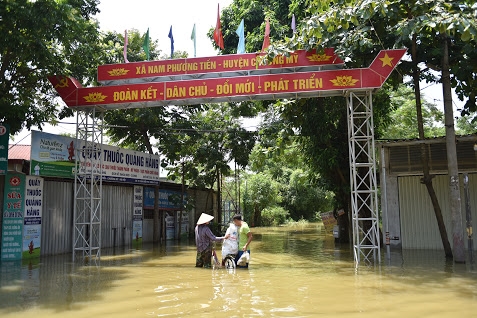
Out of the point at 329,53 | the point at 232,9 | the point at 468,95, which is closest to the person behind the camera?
the point at 329,53

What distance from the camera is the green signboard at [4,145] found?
12.2 m

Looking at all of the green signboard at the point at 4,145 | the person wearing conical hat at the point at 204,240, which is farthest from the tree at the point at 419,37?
the green signboard at the point at 4,145

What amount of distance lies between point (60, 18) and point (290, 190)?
33854mm

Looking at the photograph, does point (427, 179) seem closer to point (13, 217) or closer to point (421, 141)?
point (421, 141)

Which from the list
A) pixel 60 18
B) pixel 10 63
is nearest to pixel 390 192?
pixel 60 18

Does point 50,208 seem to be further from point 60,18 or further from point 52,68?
point 60,18

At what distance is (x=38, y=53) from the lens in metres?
11.1

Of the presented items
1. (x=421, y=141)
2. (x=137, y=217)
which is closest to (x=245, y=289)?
(x=421, y=141)

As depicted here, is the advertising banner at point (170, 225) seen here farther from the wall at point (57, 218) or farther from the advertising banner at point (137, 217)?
the wall at point (57, 218)

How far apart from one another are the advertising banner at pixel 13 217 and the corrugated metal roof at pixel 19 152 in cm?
167

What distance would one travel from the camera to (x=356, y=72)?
38.4 ft

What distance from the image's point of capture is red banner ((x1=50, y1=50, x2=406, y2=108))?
1157 centimetres

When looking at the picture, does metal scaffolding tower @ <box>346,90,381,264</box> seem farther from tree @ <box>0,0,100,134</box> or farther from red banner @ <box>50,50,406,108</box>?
tree @ <box>0,0,100,134</box>

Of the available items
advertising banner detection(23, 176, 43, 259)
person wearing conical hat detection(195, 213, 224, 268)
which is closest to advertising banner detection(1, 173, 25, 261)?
advertising banner detection(23, 176, 43, 259)
